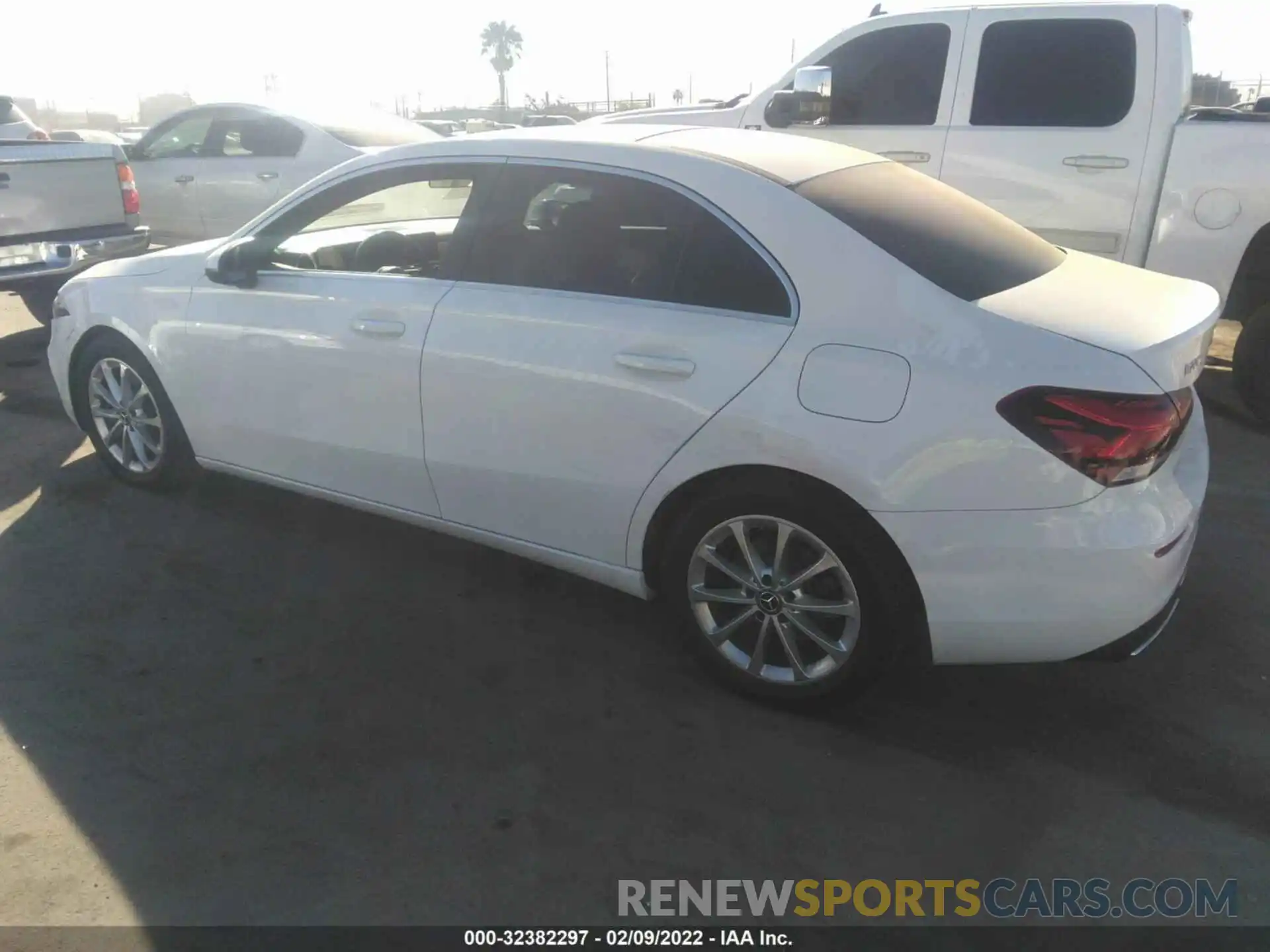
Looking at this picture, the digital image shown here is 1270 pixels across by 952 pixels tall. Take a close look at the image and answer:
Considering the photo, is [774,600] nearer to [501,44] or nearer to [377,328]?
[377,328]

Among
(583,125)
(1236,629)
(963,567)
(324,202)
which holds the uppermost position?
(583,125)

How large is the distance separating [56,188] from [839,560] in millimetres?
6703

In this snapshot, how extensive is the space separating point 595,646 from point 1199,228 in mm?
4135

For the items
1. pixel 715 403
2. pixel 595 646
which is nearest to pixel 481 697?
pixel 595 646

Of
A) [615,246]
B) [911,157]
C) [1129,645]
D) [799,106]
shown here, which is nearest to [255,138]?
[799,106]

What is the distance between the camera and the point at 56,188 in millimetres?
7035

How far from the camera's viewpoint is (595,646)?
3486 millimetres

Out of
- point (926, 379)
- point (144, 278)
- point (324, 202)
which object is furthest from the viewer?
point (144, 278)

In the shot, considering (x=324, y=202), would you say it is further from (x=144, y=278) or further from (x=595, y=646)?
(x=595, y=646)

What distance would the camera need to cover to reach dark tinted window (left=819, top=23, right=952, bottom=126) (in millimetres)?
6098

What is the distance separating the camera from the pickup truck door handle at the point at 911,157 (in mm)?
6111

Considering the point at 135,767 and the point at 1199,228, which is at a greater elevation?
the point at 1199,228

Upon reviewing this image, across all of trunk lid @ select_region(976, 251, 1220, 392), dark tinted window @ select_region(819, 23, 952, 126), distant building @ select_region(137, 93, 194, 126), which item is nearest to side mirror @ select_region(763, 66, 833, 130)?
dark tinted window @ select_region(819, 23, 952, 126)

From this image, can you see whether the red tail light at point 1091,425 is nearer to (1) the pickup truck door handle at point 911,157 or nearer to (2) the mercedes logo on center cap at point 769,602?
(2) the mercedes logo on center cap at point 769,602
